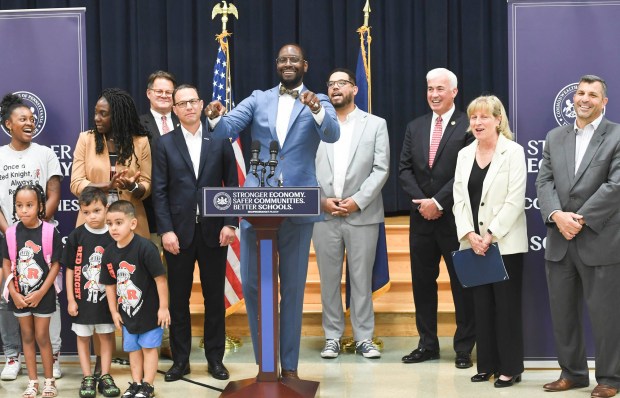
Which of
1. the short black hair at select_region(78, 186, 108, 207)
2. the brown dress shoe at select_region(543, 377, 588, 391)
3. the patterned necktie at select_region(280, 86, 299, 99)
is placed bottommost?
the brown dress shoe at select_region(543, 377, 588, 391)

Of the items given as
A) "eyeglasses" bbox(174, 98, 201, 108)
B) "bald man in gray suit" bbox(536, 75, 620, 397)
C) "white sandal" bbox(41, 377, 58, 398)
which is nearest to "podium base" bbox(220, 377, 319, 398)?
"white sandal" bbox(41, 377, 58, 398)

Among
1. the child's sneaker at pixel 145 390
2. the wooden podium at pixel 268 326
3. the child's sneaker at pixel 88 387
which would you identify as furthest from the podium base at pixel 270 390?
the child's sneaker at pixel 88 387

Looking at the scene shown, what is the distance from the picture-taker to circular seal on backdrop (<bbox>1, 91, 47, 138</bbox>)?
574 centimetres

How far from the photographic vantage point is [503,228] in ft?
16.8

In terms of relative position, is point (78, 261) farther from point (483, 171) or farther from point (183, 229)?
point (483, 171)

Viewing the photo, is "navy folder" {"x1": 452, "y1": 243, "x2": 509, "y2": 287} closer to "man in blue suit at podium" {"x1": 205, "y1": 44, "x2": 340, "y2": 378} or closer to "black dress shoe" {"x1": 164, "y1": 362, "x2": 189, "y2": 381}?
"man in blue suit at podium" {"x1": 205, "y1": 44, "x2": 340, "y2": 378}

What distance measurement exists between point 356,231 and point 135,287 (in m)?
1.78

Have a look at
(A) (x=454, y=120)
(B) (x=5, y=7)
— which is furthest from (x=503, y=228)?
(B) (x=5, y=7)

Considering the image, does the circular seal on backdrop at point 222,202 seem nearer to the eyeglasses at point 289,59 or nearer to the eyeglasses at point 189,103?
the eyeglasses at point 289,59

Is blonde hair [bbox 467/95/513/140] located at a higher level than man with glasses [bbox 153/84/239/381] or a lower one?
higher

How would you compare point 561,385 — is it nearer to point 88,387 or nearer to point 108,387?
point 108,387

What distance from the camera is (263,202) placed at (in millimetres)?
4312

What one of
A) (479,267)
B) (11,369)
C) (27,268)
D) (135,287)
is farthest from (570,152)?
(11,369)

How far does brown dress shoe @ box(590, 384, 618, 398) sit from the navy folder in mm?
795
